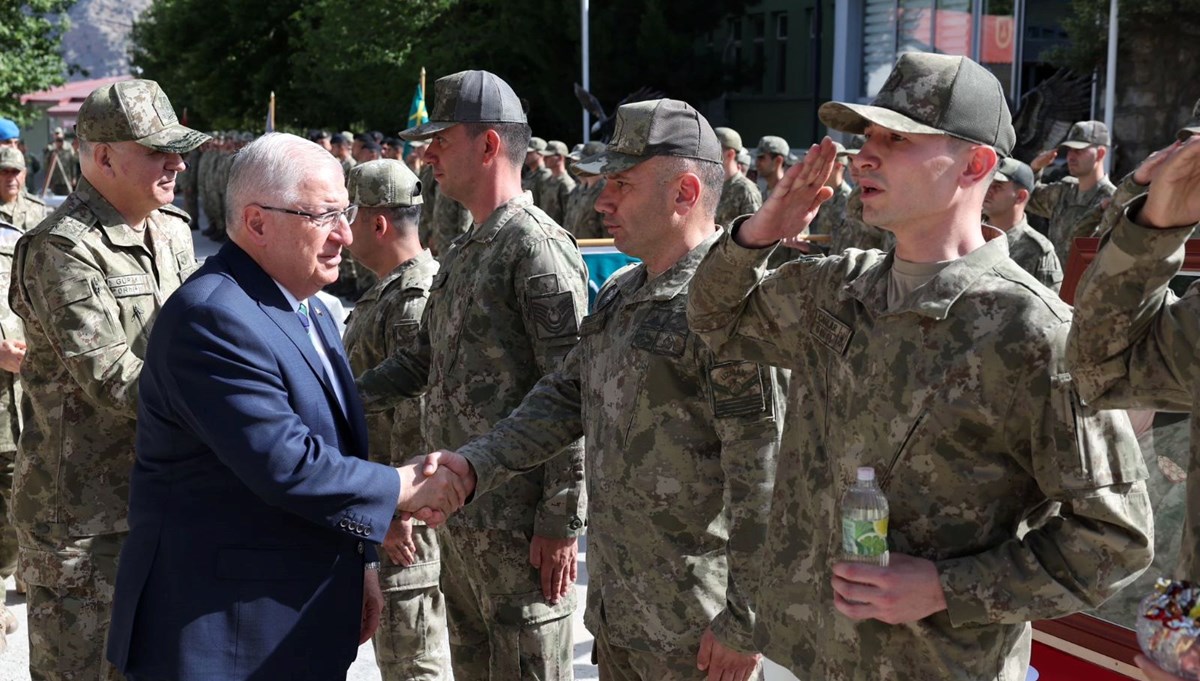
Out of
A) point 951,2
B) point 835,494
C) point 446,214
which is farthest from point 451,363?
point 951,2

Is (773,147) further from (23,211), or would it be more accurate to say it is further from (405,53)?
(405,53)

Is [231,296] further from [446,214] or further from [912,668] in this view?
[446,214]

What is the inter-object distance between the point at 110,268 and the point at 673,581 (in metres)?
2.22

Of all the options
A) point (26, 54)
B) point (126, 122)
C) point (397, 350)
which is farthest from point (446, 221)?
point (26, 54)

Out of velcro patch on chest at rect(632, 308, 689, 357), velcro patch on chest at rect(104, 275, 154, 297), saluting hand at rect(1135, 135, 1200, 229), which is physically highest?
saluting hand at rect(1135, 135, 1200, 229)

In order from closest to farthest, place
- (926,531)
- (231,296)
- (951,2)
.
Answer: (926,531) → (231,296) → (951,2)

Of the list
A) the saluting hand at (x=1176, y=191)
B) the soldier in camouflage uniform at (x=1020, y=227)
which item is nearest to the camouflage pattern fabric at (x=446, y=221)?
the soldier in camouflage uniform at (x=1020, y=227)

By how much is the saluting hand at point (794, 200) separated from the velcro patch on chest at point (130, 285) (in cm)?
244

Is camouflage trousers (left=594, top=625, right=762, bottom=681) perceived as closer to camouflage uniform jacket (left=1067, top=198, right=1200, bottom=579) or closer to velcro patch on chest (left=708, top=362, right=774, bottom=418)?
velcro patch on chest (left=708, top=362, right=774, bottom=418)

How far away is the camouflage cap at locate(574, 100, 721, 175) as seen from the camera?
3.63 meters

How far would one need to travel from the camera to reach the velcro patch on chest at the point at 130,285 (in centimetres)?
439

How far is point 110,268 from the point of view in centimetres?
441

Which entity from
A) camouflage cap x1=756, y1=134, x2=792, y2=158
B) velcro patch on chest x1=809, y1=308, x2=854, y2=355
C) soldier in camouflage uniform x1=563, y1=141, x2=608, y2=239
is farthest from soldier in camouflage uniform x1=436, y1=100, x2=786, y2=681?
camouflage cap x1=756, y1=134, x2=792, y2=158

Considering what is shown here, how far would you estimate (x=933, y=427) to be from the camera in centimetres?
259
